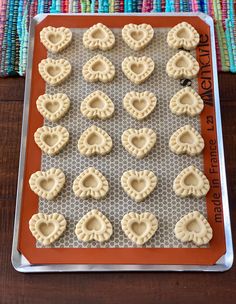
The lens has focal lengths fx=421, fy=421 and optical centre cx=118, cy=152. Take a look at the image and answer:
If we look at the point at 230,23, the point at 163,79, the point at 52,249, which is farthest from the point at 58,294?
the point at 230,23

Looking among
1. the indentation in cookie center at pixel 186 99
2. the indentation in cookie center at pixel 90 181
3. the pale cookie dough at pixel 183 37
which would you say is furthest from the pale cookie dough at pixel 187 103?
the indentation in cookie center at pixel 90 181

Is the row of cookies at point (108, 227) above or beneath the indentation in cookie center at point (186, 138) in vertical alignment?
beneath

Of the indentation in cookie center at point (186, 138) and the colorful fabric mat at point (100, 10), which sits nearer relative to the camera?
the indentation in cookie center at point (186, 138)

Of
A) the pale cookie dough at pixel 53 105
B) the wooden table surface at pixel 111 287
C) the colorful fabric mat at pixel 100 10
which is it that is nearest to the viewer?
the wooden table surface at pixel 111 287

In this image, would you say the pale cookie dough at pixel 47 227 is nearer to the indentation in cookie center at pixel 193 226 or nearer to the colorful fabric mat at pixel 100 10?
the indentation in cookie center at pixel 193 226

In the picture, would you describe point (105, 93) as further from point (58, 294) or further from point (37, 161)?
point (58, 294)
